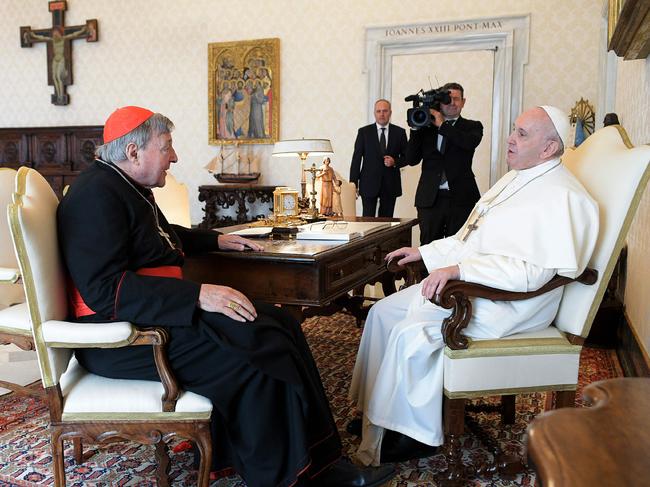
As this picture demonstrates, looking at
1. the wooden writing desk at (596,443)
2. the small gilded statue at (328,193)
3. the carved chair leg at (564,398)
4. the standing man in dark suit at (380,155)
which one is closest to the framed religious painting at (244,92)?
the standing man in dark suit at (380,155)

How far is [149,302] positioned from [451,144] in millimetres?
3579

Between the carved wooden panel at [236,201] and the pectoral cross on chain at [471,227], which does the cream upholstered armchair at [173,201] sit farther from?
the carved wooden panel at [236,201]

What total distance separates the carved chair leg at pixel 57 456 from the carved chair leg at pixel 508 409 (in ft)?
6.34

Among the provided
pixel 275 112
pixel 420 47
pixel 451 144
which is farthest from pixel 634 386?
pixel 275 112

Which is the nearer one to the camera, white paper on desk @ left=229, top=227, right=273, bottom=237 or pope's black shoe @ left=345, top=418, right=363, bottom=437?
pope's black shoe @ left=345, top=418, right=363, bottom=437

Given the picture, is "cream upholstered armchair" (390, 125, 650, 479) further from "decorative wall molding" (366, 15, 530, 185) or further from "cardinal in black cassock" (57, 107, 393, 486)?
"decorative wall molding" (366, 15, 530, 185)

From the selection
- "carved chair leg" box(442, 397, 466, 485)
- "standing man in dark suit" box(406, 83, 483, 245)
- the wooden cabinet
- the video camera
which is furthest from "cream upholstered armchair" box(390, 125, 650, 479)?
the wooden cabinet

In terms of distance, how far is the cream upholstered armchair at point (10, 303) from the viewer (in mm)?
2816

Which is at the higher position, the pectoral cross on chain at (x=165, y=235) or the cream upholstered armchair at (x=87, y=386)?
the pectoral cross on chain at (x=165, y=235)

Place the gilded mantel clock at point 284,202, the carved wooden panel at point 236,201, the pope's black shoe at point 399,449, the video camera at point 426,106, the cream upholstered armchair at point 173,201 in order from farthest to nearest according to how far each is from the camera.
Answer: the carved wooden panel at point 236,201
the video camera at point 426,106
the cream upholstered armchair at point 173,201
the gilded mantel clock at point 284,202
the pope's black shoe at point 399,449

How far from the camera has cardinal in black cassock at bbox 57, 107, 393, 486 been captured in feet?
6.67

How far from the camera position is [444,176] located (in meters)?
5.14

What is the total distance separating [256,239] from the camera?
3156 millimetres

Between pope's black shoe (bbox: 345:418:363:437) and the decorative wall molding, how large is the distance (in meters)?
5.57
